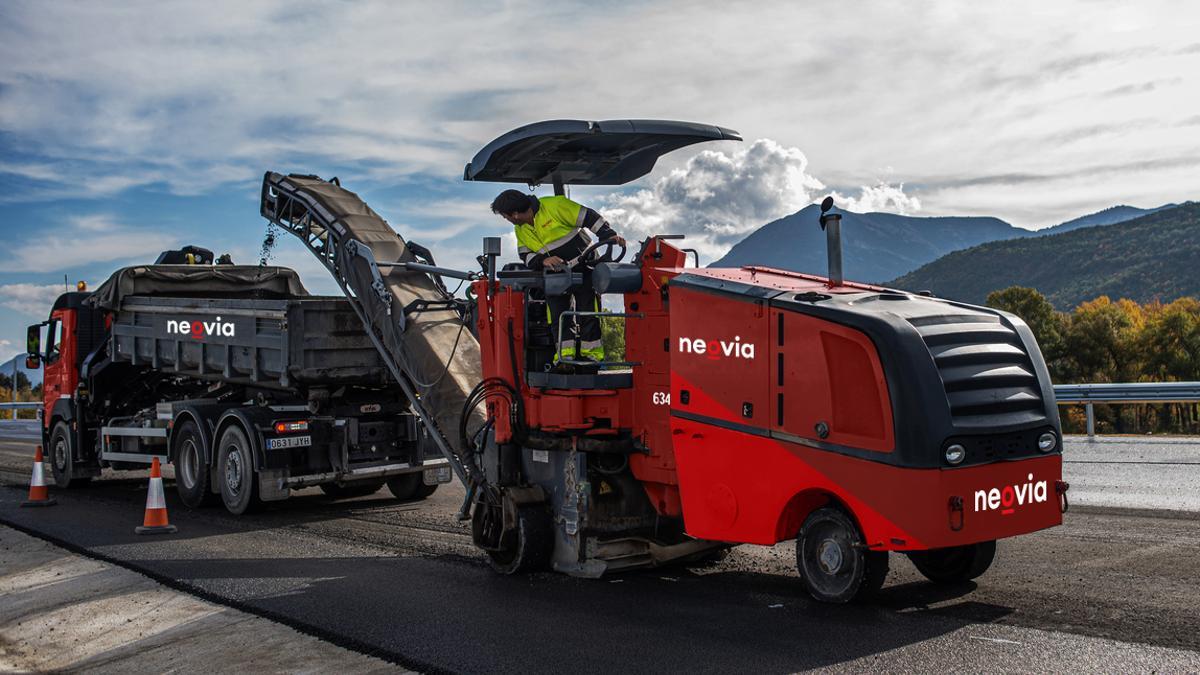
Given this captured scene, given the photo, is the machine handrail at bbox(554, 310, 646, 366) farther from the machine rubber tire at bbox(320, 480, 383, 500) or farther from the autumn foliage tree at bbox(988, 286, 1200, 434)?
the autumn foliage tree at bbox(988, 286, 1200, 434)

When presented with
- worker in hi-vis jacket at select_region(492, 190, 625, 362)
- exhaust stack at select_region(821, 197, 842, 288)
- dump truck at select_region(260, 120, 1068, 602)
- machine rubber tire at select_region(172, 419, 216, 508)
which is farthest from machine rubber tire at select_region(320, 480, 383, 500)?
exhaust stack at select_region(821, 197, 842, 288)

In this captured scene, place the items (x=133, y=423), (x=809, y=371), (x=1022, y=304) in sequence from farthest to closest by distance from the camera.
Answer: (x=1022, y=304), (x=133, y=423), (x=809, y=371)

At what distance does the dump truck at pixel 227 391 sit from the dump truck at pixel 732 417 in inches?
110

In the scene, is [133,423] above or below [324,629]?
above

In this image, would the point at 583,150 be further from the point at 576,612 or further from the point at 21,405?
the point at 21,405

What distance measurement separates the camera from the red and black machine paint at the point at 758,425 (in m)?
5.68

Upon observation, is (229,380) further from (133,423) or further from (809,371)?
(809,371)

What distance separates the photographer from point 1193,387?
14008 millimetres

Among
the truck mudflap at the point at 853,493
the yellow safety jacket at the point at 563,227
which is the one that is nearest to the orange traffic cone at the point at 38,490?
the yellow safety jacket at the point at 563,227

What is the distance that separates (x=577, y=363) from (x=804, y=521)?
80.4 inches

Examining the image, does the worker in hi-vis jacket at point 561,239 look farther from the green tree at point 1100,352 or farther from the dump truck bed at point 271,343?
the green tree at point 1100,352

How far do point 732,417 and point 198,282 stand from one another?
373 inches

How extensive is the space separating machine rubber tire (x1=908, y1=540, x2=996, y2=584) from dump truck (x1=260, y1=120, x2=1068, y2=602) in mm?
12

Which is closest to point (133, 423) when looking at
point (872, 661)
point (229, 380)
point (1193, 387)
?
point (229, 380)
